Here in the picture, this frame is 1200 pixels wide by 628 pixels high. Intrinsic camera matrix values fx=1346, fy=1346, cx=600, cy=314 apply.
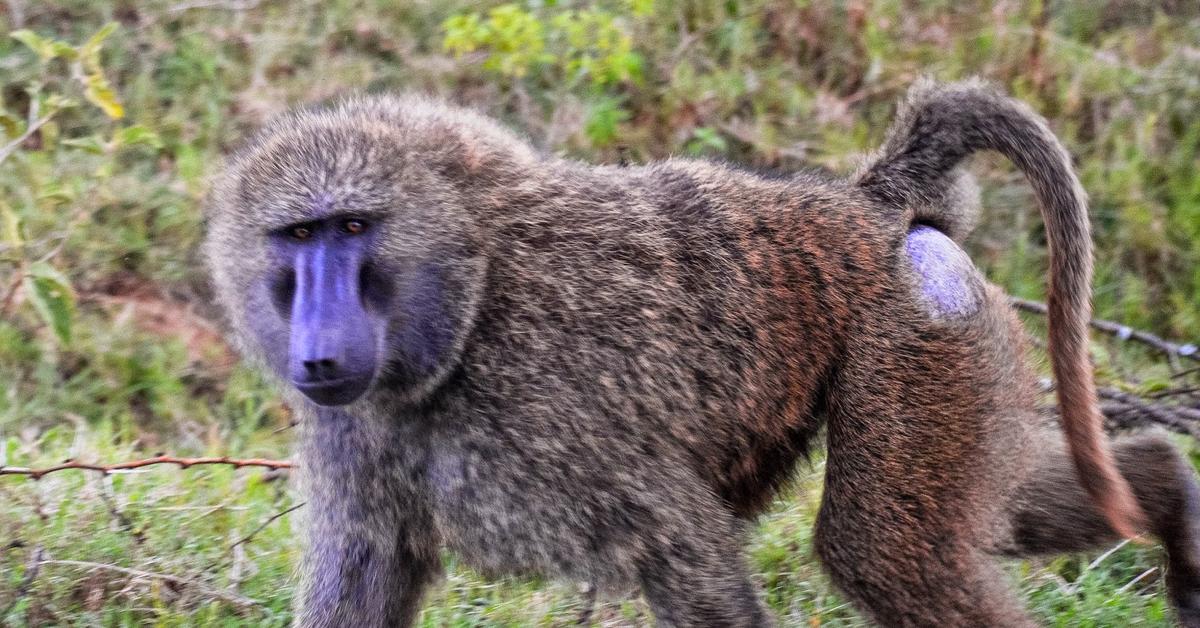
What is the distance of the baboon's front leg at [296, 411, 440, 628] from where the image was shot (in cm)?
273

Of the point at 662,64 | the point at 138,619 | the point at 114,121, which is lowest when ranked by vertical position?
the point at 138,619

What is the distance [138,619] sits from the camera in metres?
3.14

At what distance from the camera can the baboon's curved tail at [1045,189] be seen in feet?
9.04

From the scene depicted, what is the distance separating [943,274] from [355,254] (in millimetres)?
1234

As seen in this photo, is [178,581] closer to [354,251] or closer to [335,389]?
[335,389]

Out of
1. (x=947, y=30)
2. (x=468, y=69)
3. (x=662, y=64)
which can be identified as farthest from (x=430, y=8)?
(x=947, y=30)

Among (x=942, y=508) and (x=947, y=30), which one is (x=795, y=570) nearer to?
(x=942, y=508)

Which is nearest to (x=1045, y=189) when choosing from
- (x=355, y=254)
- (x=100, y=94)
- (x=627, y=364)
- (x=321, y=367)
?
(x=627, y=364)

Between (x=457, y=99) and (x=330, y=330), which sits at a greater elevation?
(x=330, y=330)

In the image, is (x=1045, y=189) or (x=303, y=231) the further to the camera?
(x=1045, y=189)

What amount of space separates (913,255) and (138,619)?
1.96 metres

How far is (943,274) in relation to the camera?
113 inches

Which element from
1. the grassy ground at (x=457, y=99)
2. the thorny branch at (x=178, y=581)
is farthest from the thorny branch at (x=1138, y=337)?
the thorny branch at (x=178, y=581)

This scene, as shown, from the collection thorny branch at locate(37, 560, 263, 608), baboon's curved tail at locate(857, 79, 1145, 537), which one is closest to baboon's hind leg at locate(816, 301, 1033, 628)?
baboon's curved tail at locate(857, 79, 1145, 537)
